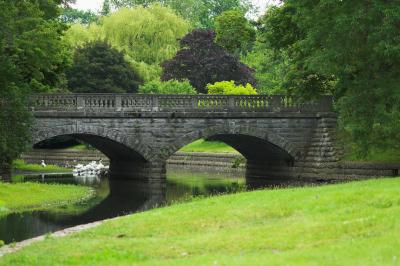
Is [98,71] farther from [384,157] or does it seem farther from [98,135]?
[384,157]

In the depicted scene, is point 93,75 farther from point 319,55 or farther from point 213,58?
point 319,55

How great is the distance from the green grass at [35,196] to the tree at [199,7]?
60120 mm

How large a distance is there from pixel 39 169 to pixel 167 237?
3835 cm

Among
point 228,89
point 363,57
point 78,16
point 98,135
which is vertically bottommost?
point 98,135

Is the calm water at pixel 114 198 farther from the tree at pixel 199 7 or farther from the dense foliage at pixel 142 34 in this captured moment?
the tree at pixel 199 7

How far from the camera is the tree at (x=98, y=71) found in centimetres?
6781

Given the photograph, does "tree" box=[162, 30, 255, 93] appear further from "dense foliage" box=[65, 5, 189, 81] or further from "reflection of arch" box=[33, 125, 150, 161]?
"reflection of arch" box=[33, 125, 150, 161]

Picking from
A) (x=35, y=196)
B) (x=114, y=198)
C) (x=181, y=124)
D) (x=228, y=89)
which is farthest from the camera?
(x=228, y=89)

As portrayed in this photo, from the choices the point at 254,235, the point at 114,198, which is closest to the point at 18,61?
the point at 114,198

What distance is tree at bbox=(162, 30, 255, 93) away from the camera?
247ft

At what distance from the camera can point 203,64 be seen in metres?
76.4

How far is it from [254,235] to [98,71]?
54246 millimetres

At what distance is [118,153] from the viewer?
165 ft

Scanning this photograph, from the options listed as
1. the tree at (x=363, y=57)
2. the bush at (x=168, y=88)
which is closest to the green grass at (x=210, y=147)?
the bush at (x=168, y=88)
